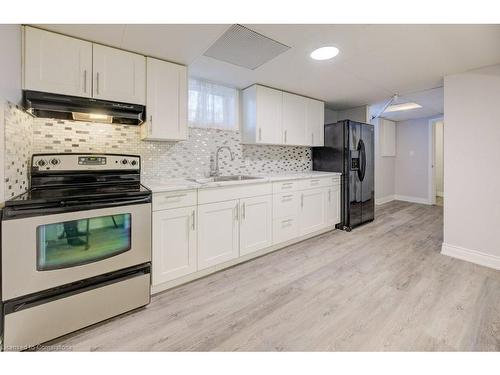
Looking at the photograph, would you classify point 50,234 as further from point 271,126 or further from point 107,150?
point 271,126

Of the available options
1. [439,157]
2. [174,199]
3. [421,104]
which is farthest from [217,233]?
[439,157]

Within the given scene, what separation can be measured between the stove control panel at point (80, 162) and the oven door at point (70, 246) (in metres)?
0.41

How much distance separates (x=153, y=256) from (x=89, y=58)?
5.40ft

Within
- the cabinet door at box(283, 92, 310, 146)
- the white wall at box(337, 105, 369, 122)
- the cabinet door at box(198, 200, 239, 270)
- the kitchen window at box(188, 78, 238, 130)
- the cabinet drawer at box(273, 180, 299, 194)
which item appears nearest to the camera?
the cabinet door at box(198, 200, 239, 270)

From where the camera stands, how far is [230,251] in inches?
95.3

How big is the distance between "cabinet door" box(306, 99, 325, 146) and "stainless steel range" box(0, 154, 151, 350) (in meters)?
2.71

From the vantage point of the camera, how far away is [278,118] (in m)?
3.21

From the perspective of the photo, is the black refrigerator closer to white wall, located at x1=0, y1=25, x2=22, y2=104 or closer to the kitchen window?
the kitchen window

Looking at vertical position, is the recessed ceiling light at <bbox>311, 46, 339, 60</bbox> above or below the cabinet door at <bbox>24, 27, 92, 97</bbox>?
above

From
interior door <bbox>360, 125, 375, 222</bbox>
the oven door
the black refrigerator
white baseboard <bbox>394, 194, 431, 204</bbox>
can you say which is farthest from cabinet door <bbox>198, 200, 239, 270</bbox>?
white baseboard <bbox>394, 194, 431, 204</bbox>

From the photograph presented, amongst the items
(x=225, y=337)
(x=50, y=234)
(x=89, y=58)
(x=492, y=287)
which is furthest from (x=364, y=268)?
(x=89, y=58)

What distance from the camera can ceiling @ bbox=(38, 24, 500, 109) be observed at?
1740 mm

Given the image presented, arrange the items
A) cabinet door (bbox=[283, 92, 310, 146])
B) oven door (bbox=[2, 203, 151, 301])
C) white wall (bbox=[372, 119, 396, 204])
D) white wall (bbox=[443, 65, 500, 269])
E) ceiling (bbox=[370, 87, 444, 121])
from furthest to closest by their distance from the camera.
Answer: white wall (bbox=[372, 119, 396, 204]), ceiling (bbox=[370, 87, 444, 121]), cabinet door (bbox=[283, 92, 310, 146]), white wall (bbox=[443, 65, 500, 269]), oven door (bbox=[2, 203, 151, 301])

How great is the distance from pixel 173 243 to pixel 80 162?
37.5 inches
